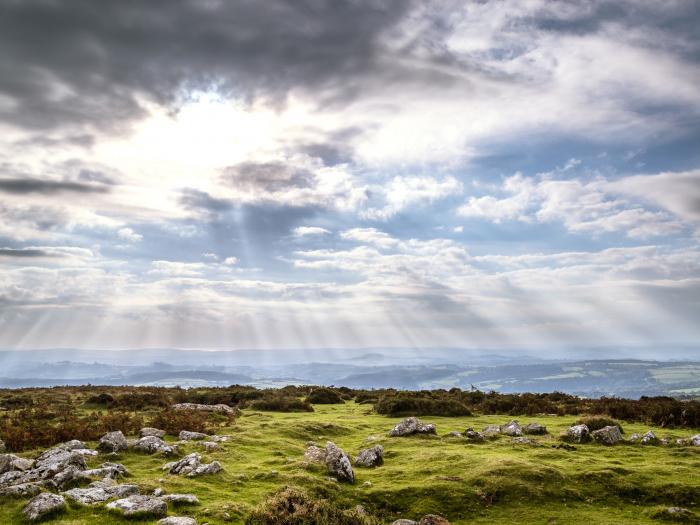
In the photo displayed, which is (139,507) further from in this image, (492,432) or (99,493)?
(492,432)

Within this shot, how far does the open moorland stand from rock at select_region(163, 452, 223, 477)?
57 mm

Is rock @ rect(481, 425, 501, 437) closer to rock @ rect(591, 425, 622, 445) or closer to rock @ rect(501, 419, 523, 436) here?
rock @ rect(501, 419, 523, 436)

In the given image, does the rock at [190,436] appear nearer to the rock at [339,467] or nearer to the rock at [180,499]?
the rock at [339,467]

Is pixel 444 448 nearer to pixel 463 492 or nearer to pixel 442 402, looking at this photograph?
pixel 463 492

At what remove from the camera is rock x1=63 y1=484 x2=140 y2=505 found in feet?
44.7

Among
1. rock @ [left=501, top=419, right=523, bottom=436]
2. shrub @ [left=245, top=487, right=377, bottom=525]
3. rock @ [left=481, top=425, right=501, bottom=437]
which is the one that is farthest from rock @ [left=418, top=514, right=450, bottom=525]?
rock @ [left=501, top=419, right=523, bottom=436]

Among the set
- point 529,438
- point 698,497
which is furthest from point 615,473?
point 529,438

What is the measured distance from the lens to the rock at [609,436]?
2301 cm

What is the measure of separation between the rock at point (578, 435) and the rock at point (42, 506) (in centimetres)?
2284

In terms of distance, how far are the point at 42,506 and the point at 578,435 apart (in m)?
23.7

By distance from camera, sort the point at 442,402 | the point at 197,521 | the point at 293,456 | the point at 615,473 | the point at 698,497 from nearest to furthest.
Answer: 1. the point at 197,521
2. the point at 698,497
3. the point at 615,473
4. the point at 293,456
5. the point at 442,402

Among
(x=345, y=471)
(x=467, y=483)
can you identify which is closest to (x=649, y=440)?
(x=467, y=483)

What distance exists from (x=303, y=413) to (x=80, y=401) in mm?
20092

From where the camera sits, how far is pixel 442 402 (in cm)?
3538
